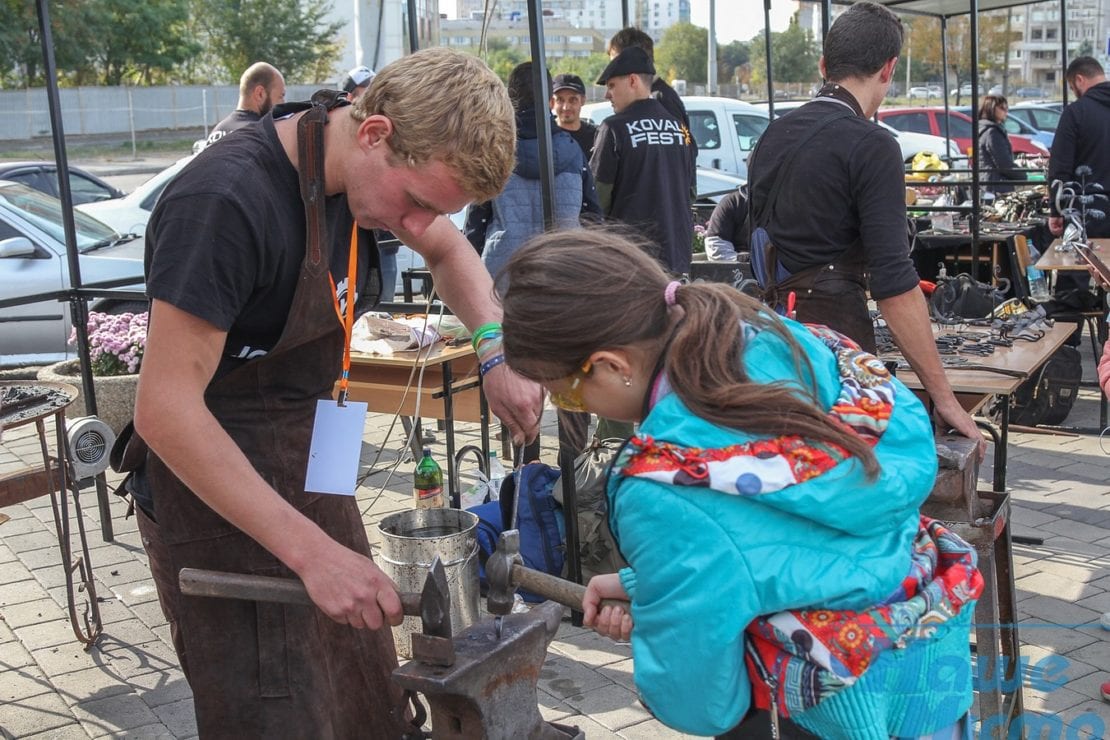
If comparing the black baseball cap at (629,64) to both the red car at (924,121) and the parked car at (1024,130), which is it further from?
the parked car at (1024,130)

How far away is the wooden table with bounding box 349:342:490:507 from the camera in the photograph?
460 cm

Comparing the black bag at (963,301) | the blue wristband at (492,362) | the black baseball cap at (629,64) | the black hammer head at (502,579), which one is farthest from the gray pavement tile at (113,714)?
the black baseball cap at (629,64)

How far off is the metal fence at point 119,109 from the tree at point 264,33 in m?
5.19

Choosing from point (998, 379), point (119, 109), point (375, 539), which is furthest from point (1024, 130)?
point (119, 109)

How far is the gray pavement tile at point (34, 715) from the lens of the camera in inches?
128

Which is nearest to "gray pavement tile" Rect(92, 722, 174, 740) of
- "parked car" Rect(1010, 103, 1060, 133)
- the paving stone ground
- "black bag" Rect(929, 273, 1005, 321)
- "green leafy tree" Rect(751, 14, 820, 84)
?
the paving stone ground

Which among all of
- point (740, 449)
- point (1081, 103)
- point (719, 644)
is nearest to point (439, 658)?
point (719, 644)

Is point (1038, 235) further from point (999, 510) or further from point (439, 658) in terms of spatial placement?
point (439, 658)

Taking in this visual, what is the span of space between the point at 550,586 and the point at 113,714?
208 centimetres

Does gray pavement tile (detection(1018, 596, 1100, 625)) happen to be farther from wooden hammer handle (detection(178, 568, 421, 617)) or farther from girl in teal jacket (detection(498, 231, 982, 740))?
wooden hammer handle (detection(178, 568, 421, 617))

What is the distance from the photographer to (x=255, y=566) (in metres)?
2.03

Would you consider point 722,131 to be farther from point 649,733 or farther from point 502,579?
point 502,579

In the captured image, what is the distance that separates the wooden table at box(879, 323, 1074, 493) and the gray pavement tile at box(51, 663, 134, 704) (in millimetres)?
2778

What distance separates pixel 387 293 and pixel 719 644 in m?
5.57
